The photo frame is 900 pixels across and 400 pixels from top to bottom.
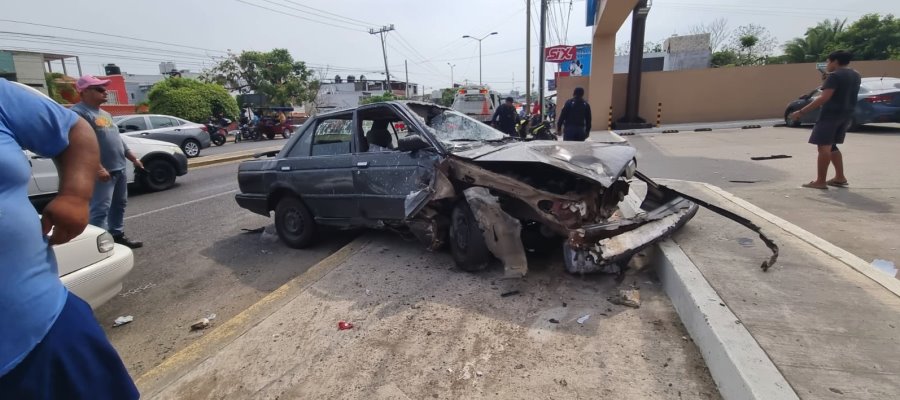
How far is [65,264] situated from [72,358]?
2.09m

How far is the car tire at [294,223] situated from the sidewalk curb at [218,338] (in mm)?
953

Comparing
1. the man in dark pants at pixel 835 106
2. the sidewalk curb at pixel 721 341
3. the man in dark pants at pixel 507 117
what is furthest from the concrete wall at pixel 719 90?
the sidewalk curb at pixel 721 341

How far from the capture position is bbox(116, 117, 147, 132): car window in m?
13.5

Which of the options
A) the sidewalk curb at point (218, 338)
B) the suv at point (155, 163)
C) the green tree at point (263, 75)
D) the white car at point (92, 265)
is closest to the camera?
the sidewalk curb at point (218, 338)

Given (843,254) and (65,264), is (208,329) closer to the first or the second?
(65,264)

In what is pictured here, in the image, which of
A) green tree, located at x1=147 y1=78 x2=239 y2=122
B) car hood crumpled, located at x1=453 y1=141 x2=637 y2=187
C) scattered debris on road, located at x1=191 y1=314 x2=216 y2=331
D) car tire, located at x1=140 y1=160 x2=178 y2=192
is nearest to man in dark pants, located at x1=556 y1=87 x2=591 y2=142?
car hood crumpled, located at x1=453 y1=141 x2=637 y2=187

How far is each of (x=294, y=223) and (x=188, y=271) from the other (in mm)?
1151

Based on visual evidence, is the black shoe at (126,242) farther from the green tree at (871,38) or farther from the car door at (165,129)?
the green tree at (871,38)

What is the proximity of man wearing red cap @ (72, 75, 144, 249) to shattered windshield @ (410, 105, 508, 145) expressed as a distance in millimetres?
3171

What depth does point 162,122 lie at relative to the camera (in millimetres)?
14391

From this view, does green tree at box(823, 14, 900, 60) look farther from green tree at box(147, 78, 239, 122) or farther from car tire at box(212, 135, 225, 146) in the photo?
green tree at box(147, 78, 239, 122)

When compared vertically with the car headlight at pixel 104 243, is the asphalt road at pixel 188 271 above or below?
below

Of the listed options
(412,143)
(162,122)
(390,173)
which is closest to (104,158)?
(390,173)

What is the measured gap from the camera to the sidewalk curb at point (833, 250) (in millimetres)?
2738
